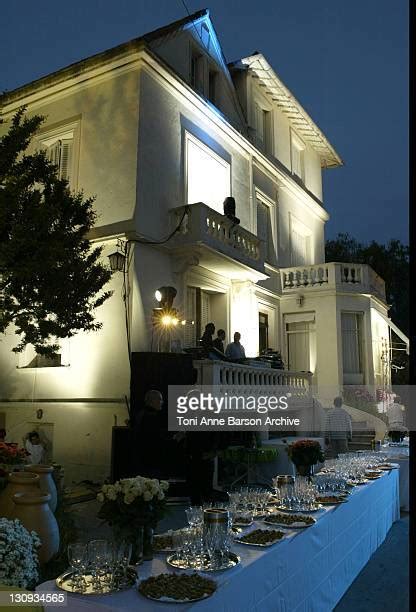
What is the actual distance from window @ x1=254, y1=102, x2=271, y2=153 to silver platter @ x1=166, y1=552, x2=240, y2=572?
629 inches

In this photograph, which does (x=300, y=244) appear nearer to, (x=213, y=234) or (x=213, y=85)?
(x=213, y=85)

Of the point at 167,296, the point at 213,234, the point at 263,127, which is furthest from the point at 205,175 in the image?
the point at 263,127

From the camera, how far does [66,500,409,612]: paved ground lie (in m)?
4.85

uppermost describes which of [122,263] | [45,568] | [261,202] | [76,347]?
[261,202]

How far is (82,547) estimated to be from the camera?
118 inches

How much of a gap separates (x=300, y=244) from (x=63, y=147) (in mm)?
10283

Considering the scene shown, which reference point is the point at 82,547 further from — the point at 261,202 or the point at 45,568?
the point at 261,202

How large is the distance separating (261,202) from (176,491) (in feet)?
36.8

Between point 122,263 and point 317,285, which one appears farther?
point 317,285

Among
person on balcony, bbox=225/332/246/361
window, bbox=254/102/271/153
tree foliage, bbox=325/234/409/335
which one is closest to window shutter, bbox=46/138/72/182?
person on balcony, bbox=225/332/246/361

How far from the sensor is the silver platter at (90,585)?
2.82 meters

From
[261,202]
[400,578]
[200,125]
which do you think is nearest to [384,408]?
[261,202]

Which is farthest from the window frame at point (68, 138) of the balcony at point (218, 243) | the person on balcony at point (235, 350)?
the person on balcony at point (235, 350)

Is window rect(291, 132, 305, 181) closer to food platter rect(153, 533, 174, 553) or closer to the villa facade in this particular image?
the villa facade
